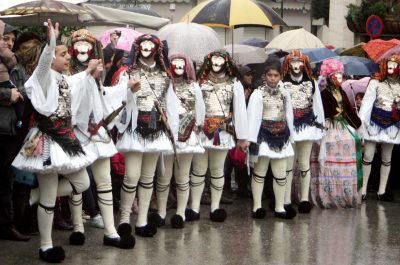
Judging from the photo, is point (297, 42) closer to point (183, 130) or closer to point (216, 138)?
point (216, 138)

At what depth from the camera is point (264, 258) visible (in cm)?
923

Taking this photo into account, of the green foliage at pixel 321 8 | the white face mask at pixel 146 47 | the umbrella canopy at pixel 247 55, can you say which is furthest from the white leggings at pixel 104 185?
the green foliage at pixel 321 8

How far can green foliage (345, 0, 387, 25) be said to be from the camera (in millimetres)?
27891

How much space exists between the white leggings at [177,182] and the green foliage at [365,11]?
17730 mm

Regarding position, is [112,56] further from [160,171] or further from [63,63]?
[63,63]

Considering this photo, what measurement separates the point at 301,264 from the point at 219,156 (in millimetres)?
2475

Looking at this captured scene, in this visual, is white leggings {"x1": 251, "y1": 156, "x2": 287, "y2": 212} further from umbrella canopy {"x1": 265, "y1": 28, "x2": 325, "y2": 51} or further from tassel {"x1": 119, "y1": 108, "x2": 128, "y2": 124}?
umbrella canopy {"x1": 265, "y1": 28, "x2": 325, "y2": 51}

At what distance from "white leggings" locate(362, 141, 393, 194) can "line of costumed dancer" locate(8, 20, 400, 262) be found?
0.05ft

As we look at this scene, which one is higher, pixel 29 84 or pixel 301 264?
pixel 29 84

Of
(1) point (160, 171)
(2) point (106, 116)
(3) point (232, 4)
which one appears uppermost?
(3) point (232, 4)

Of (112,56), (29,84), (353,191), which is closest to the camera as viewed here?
(29,84)

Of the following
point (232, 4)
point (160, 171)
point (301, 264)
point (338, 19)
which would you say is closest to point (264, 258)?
point (301, 264)

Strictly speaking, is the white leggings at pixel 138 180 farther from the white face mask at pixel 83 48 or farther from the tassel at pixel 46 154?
the tassel at pixel 46 154

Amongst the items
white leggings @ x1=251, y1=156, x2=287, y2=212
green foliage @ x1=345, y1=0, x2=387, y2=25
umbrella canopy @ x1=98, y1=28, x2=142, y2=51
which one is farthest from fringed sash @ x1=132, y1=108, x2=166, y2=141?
green foliage @ x1=345, y1=0, x2=387, y2=25
